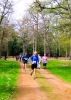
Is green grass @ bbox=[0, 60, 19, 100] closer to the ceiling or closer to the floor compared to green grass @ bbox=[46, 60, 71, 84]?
closer to the ceiling

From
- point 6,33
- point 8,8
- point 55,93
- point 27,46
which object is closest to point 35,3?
point 8,8

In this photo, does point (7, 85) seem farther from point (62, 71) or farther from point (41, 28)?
point (41, 28)

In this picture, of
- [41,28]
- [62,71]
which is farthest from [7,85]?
[41,28]

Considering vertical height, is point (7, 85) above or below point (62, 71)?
above

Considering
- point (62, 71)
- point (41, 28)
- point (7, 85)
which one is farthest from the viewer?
point (41, 28)

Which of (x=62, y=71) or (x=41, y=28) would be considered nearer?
(x=62, y=71)

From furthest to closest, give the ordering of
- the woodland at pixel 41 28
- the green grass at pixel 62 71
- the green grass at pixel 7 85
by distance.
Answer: the woodland at pixel 41 28 < the green grass at pixel 62 71 < the green grass at pixel 7 85

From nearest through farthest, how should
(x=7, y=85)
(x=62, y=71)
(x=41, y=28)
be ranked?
(x=7, y=85)
(x=62, y=71)
(x=41, y=28)

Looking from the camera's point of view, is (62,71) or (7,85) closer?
(7,85)

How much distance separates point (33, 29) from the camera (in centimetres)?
8175

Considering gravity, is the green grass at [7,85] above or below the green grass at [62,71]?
above

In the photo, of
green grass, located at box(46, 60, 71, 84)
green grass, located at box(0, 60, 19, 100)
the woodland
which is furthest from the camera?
the woodland

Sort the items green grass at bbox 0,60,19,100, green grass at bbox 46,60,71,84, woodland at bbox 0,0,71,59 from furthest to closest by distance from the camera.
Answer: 1. woodland at bbox 0,0,71,59
2. green grass at bbox 46,60,71,84
3. green grass at bbox 0,60,19,100

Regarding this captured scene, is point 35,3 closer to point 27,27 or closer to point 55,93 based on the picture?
point 55,93
